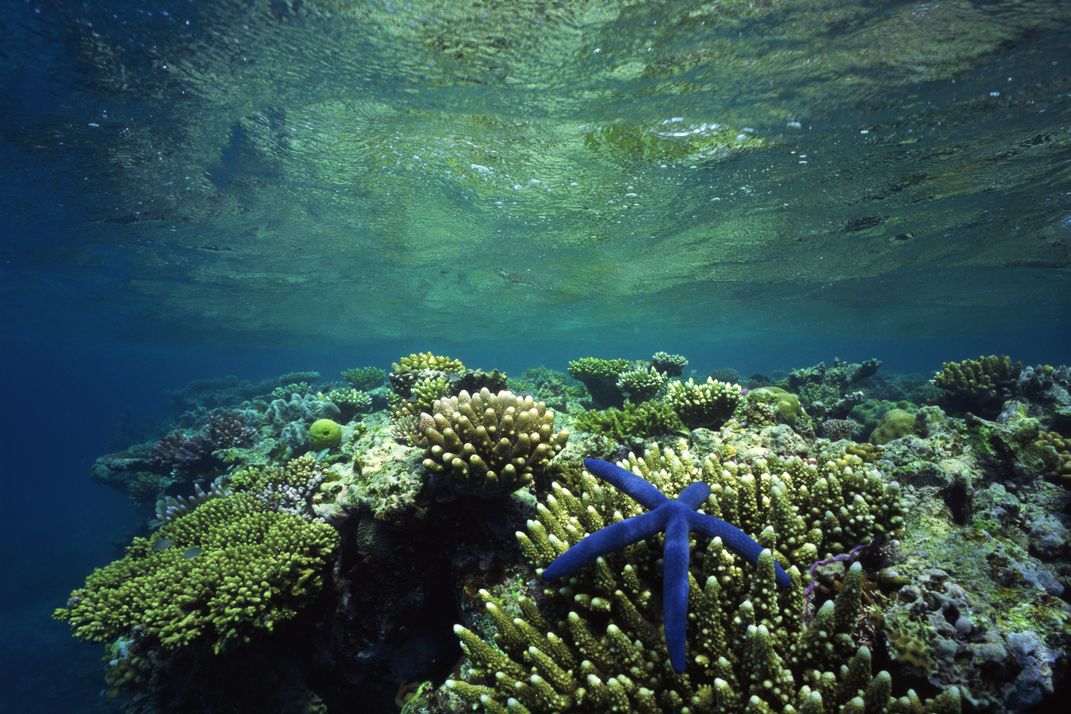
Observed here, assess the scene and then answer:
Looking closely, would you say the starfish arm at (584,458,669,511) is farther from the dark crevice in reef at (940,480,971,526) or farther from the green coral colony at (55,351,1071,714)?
the dark crevice in reef at (940,480,971,526)

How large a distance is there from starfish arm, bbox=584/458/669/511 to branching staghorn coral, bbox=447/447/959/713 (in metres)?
0.38

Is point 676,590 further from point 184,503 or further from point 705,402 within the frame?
point 184,503

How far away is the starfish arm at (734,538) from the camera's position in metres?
2.68

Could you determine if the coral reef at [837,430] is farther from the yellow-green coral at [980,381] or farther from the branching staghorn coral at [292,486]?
the branching staghorn coral at [292,486]

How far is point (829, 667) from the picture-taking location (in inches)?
100

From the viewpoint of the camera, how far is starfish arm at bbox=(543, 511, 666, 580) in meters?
2.73

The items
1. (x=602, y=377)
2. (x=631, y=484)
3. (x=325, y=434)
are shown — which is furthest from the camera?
(x=602, y=377)

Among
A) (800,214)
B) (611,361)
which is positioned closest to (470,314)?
(800,214)

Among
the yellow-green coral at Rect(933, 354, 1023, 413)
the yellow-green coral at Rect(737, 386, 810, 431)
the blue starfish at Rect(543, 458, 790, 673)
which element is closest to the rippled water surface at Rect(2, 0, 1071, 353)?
the yellow-green coral at Rect(933, 354, 1023, 413)

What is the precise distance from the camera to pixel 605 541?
9.14ft

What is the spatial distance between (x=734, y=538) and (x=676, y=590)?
2.17 ft

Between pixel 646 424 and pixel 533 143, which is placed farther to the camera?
pixel 533 143

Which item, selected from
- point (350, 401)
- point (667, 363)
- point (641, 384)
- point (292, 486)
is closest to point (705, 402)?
point (641, 384)

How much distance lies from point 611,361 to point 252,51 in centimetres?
1119
